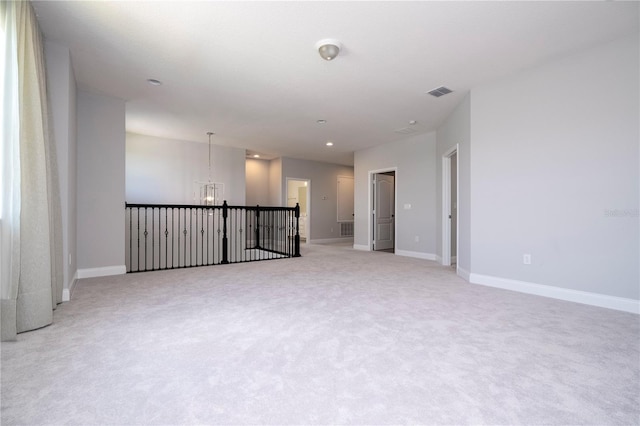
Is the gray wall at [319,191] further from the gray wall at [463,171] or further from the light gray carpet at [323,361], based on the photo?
the light gray carpet at [323,361]

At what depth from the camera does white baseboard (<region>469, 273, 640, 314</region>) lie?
2996 millimetres

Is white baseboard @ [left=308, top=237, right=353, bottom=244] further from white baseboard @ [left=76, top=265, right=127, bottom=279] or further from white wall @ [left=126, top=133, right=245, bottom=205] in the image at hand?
white baseboard @ [left=76, top=265, right=127, bottom=279]

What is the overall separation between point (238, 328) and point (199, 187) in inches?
226

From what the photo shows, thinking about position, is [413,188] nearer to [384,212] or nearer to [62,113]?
[384,212]

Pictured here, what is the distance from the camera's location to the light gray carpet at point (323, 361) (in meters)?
1.45

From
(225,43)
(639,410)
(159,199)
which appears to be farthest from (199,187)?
(639,410)

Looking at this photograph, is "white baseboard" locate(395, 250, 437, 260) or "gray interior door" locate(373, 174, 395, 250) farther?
"gray interior door" locate(373, 174, 395, 250)

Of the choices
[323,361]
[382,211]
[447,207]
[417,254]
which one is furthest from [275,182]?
[323,361]

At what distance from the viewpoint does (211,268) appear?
520cm

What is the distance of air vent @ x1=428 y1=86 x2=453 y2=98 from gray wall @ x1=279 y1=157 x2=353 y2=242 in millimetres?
5503

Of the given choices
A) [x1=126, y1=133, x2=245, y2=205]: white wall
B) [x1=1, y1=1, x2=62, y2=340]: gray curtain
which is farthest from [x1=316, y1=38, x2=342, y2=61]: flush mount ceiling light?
[x1=126, y1=133, x2=245, y2=205]: white wall

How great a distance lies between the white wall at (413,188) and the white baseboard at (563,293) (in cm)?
237

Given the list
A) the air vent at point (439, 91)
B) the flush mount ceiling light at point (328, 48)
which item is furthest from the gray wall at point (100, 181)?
the air vent at point (439, 91)

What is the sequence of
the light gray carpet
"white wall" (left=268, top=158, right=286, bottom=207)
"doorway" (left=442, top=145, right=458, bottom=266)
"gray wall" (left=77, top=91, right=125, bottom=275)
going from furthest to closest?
"white wall" (left=268, top=158, right=286, bottom=207) < "doorway" (left=442, top=145, right=458, bottom=266) < "gray wall" (left=77, top=91, right=125, bottom=275) < the light gray carpet
